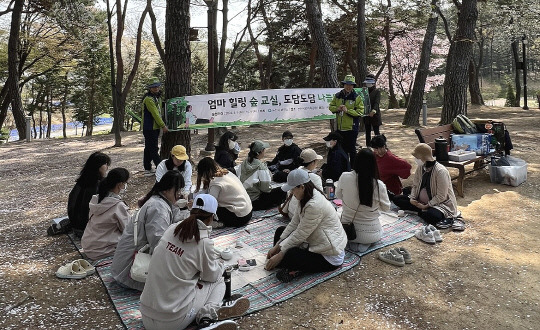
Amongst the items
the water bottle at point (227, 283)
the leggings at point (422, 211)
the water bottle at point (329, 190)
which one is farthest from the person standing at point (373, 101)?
the water bottle at point (227, 283)

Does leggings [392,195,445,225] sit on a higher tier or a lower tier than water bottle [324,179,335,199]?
lower

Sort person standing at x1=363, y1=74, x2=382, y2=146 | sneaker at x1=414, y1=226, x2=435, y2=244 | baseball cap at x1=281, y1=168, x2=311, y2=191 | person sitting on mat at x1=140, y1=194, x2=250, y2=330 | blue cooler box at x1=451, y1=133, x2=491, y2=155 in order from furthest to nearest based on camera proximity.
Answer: person standing at x1=363, y1=74, x2=382, y2=146 < blue cooler box at x1=451, y1=133, x2=491, y2=155 < sneaker at x1=414, y1=226, x2=435, y2=244 < baseball cap at x1=281, y1=168, x2=311, y2=191 < person sitting on mat at x1=140, y1=194, x2=250, y2=330

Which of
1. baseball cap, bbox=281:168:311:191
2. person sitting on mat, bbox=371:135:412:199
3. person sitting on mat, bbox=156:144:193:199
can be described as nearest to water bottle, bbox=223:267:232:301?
baseball cap, bbox=281:168:311:191

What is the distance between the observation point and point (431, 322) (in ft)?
10.4

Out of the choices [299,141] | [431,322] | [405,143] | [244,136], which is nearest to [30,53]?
[244,136]

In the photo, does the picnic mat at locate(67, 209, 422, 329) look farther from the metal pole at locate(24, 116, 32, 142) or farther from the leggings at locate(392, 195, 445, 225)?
the metal pole at locate(24, 116, 32, 142)

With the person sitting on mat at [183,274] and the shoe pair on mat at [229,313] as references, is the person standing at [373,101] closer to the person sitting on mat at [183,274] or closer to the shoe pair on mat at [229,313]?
the shoe pair on mat at [229,313]

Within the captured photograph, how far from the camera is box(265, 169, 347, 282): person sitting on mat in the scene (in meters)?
3.63

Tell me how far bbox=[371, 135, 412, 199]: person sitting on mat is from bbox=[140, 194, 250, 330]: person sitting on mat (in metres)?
3.49

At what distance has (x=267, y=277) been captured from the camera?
3.86m

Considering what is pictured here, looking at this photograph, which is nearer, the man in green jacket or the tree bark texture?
the man in green jacket

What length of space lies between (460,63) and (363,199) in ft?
23.0

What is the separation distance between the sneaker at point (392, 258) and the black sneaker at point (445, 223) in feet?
3.59

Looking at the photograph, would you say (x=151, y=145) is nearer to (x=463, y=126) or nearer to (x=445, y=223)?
(x=445, y=223)
